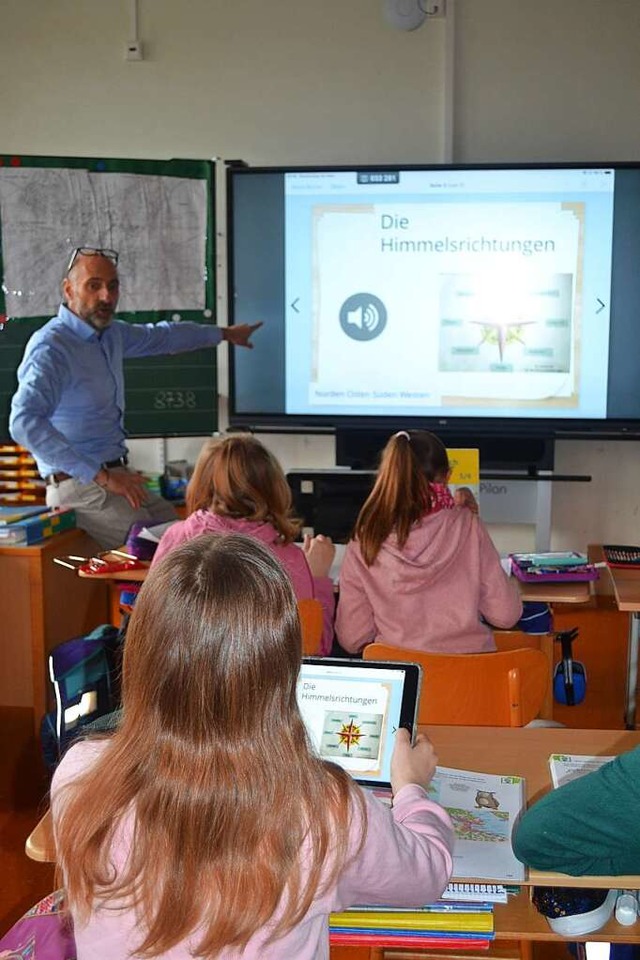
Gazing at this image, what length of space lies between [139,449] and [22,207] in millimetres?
1325

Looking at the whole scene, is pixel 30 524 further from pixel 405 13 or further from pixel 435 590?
pixel 405 13

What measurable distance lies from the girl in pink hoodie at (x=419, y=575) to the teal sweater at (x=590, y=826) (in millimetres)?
1213

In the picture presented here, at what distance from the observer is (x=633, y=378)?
4645 mm

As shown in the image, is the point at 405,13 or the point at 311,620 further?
the point at 405,13

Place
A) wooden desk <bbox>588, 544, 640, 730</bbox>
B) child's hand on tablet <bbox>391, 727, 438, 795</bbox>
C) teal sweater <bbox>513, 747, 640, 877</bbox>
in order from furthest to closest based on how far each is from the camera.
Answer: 1. wooden desk <bbox>588, 544, 640, 730</bbox>
2. child's hand on tablet <bbox>391, 727, 438, 795</bbox>
3. teal sweater <bbox>513, 747, 640, 877</bbox>

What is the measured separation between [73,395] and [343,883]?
3457 mm

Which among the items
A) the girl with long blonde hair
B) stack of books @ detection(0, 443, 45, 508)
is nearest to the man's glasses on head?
stack of books @ detection(0, 443, 45, 508)

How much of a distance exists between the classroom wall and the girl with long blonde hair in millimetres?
4042

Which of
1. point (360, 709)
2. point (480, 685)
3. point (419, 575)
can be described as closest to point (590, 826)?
point (360, 709)

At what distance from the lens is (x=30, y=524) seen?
376cm

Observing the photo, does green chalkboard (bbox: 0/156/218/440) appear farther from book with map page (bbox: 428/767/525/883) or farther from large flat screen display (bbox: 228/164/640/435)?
book with map page (bbox: 428/767/525/883)

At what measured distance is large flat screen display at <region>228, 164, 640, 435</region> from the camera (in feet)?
15.2

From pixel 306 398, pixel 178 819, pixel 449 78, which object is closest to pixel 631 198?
pixel 449 78

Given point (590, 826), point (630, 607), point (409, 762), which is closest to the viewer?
point (590, 826)
